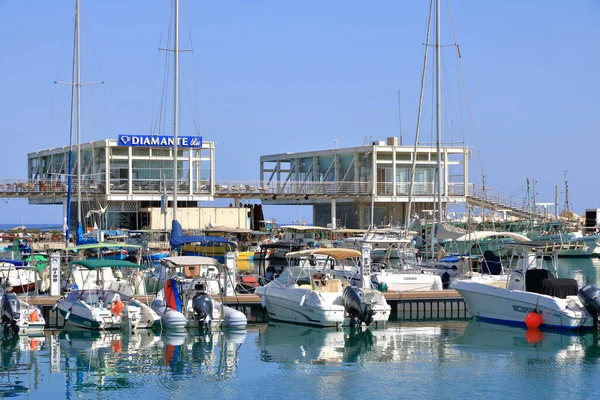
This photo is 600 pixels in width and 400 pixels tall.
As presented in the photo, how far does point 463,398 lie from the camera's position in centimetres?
2633

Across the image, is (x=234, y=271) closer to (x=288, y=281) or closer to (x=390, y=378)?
(x=288, y=281)

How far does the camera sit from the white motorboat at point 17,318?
35375 mm

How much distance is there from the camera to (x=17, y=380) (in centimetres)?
2834

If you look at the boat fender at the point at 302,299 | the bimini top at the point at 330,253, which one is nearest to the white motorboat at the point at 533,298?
the bimini top at the point at 330,253

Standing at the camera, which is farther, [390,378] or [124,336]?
[124,336]

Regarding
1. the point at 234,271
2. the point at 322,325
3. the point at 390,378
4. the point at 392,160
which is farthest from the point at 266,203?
the point at 390,378

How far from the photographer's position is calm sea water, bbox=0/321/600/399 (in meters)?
27.2

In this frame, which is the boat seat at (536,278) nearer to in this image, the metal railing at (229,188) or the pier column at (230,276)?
the pier column at (230,276)

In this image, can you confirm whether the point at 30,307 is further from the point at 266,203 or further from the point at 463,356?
the point at 266,203

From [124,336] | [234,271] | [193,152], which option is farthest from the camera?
[193,152]

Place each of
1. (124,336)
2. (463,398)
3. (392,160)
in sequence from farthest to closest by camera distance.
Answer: (392,160) < (124,336) < (463,398)

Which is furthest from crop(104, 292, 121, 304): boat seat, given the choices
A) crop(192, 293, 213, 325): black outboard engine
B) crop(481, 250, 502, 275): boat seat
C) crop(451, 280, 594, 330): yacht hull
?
crop(481, 250, 502, 275): boat seat

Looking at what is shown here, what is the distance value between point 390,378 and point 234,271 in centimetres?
1518

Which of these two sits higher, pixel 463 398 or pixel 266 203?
pixel 266 203
